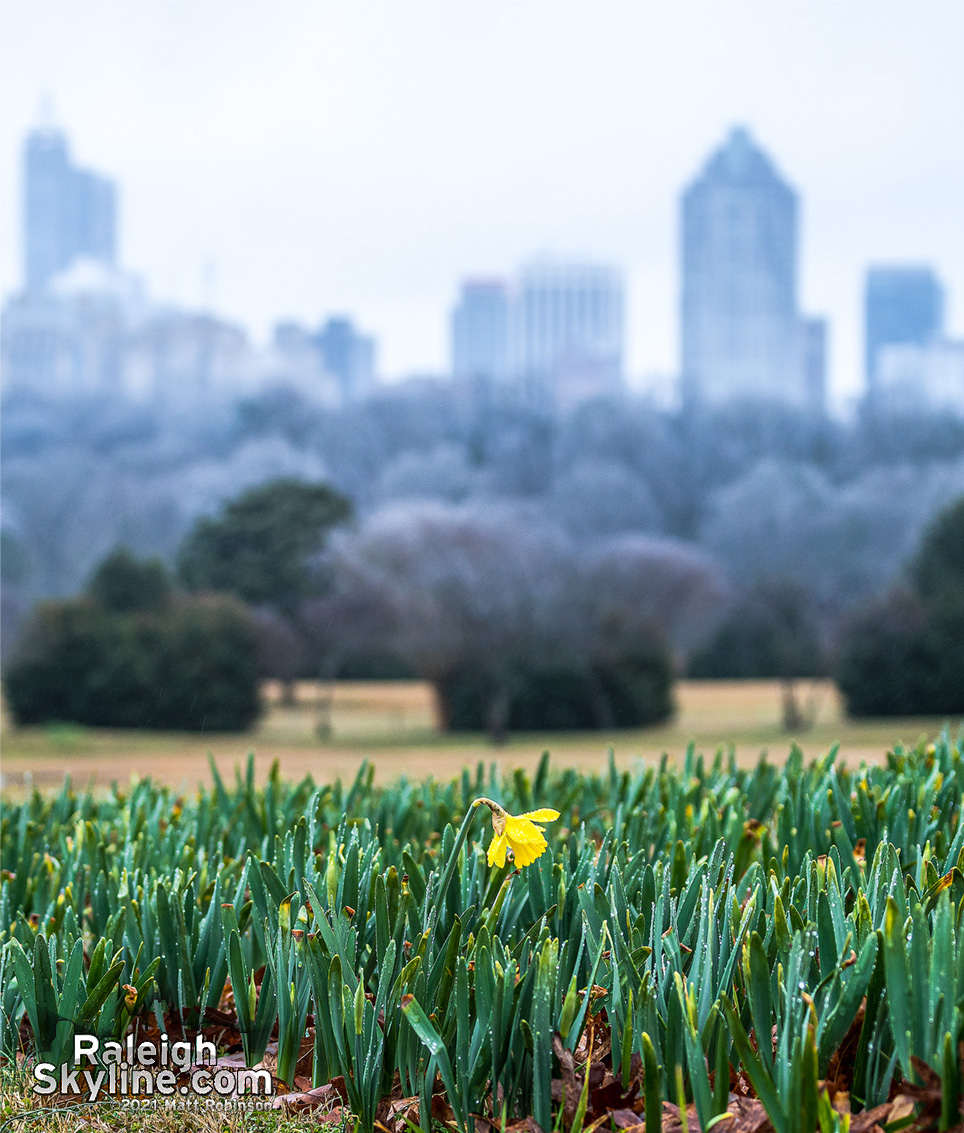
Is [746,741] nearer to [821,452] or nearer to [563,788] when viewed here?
[821,452]

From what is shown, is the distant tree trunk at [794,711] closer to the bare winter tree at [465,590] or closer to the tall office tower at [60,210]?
the bare winter tree at [465,590]

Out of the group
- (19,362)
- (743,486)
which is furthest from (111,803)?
(19,362)

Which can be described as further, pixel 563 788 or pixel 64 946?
pixel 563 788

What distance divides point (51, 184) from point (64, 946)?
16345mm

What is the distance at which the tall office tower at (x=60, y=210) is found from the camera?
53.1ft

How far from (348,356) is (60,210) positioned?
14.6 ft

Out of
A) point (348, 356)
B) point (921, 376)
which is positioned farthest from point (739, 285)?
point (348, 356)

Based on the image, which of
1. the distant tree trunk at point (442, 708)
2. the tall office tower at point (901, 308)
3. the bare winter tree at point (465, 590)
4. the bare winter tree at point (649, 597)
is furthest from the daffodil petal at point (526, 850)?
the tall office tower at point (901, 308)

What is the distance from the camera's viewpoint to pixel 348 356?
16281 mm

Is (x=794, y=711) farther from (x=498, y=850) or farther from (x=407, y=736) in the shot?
(x=498, y=850)

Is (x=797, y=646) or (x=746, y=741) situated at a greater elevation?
(x=797, y=646)

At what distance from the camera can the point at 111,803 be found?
333 cm

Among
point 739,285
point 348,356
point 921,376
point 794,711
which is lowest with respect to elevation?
point 794,711

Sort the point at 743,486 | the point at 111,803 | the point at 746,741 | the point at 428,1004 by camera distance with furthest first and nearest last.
→ the point at 743,486 < the point at 746,741 < the point at 111,803 < the point at 428,1004
